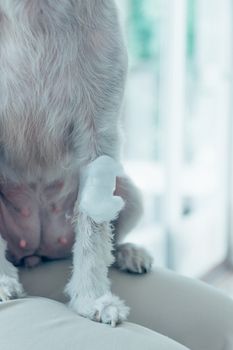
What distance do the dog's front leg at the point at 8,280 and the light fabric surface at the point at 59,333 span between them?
12 centimetres

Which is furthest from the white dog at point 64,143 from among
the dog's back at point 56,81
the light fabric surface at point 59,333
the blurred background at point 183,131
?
the blurred background at point 183,131

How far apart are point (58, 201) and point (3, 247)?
0.15 m

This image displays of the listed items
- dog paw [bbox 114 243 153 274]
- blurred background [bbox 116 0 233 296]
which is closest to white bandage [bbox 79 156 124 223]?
dog paw [bbox 114 243 153 274]

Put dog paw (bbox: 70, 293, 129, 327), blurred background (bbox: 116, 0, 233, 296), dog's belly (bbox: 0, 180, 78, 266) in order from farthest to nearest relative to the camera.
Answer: blurred background (bbox: 116, 0, 233, 296) < dog's belly (bbox: 0, 180, 78, 266) < dog paw (bbox: 70, 293, 129, 327)

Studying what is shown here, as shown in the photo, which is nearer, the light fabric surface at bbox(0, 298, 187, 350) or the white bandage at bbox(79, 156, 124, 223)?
the light fabric surface at bbox(0, 298, 187, 350)

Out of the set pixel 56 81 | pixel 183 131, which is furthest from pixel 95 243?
pixel 183 131

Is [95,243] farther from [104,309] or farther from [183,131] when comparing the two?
[183,131]

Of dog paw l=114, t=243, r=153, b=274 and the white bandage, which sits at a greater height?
the white bandage

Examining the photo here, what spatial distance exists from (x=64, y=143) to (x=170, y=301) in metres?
0.36

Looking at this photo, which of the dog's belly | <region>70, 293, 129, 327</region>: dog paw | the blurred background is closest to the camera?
<region>70, 293, 129, 327</region>: dog paw

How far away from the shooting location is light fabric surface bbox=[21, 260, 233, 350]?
1057 millimetres

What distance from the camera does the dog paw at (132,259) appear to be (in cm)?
122

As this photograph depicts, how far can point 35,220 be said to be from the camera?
1.21 m

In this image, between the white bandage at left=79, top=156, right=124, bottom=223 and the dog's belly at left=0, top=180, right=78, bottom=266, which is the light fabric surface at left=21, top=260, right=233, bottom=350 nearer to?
the dog's belly at left=0, top=180, right=78, bottom=266
